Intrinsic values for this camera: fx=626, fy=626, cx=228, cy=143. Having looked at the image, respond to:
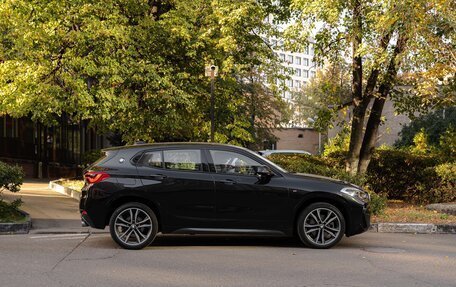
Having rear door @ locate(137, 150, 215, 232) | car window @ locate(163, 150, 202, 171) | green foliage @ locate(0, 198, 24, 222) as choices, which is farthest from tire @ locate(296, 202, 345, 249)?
Result: green foliage @ locate(0, 198, 24, 222)

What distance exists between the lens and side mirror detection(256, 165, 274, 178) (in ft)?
31.2

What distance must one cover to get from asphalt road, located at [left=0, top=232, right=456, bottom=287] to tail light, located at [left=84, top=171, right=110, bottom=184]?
1024 millimetres

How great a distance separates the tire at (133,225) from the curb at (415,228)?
4.73 meters

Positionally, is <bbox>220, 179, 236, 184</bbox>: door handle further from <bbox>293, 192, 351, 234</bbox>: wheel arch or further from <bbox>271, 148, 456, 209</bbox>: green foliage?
<bbox>271, 148, 456, 209</bbox>: green foliage

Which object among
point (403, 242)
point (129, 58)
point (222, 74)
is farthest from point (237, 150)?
point (222, 74)

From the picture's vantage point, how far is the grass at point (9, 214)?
11.5 m

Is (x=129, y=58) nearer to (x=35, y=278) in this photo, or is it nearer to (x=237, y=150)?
(x=237, y=150)

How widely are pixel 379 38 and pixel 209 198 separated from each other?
29.7 feet

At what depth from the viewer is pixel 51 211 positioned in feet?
45.9

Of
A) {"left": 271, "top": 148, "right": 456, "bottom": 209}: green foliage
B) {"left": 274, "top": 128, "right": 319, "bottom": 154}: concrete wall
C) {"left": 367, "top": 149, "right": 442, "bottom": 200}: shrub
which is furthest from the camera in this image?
{"left": 274, "top": 128, "right": 319, "bottom": 154}: concrete wall

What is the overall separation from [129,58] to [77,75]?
147 centimetres

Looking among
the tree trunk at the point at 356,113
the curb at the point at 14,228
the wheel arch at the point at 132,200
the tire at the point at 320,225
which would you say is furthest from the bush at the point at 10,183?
the tree trunk at the point at 356,113

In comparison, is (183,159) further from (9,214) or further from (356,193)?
(9,214)

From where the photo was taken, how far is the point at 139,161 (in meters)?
9.58
